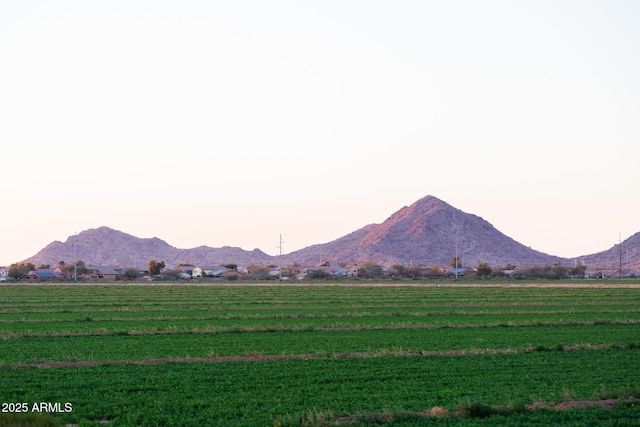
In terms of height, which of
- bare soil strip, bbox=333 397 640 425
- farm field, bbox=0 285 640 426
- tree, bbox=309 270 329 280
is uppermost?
tree, bbox=309 270 329 280

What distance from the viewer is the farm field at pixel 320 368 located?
17.4 metres

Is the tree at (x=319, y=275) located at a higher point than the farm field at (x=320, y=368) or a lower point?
higher

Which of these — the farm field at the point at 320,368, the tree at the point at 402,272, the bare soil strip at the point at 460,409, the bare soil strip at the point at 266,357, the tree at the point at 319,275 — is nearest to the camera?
the bare soil strip at the point at 460,409

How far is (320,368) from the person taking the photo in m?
24.3

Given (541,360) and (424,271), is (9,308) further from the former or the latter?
(424,271)

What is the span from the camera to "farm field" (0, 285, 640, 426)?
17359mm

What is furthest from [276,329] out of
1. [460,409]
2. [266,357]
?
[460,409]

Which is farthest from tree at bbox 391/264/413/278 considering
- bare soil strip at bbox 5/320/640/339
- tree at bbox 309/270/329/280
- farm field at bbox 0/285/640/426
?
bare soil strip at bbox 5/320/640/339

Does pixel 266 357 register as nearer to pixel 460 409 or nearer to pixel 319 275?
pixel 460 409

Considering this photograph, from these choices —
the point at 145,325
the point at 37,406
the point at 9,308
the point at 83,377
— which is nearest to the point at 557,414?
the point at 37,406

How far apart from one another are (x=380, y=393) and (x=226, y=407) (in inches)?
166

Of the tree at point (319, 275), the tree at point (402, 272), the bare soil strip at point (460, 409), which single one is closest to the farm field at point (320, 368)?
the bare soil strip at point (460, 409)

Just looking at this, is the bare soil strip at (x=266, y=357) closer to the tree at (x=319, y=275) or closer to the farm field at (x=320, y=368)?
the farm field at (x=320, y=368)

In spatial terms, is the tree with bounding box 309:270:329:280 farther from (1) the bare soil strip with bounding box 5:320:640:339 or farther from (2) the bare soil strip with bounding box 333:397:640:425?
(2) the bare soil strip with bounding box 333:397:640:425
